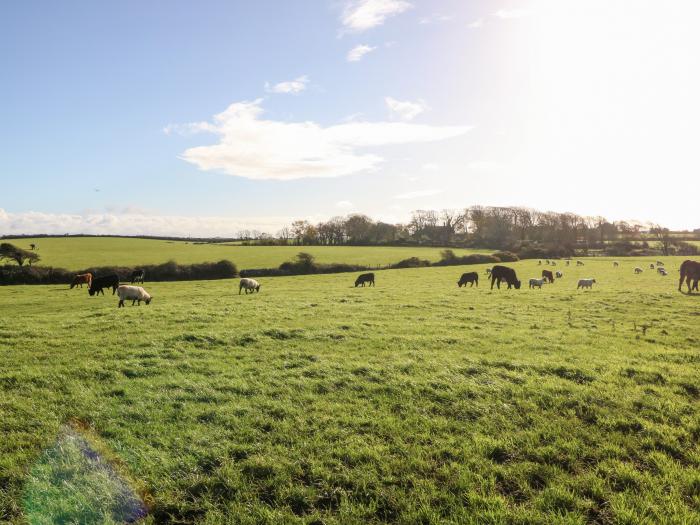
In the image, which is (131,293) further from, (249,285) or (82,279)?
(82,279)

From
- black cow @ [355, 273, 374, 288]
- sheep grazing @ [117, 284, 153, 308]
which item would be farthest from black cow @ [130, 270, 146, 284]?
black cow @ [355, 273, 374, 288]

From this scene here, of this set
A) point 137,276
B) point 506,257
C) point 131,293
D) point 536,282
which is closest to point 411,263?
point 506,257

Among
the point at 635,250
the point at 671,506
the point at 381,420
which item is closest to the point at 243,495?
the point at 381,420

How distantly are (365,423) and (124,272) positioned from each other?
164ft

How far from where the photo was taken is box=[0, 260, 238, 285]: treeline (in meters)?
43.2

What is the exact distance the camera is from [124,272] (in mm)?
47562

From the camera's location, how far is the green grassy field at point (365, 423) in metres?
4.73

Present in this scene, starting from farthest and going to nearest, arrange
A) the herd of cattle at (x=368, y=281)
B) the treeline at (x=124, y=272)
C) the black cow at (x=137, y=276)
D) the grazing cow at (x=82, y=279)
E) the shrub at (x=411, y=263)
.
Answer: the shrub at (x=411, y=263) → the black cow at (x=137, y=276) → the treeline at (x=124, y=272) → the grazing cow at (x=82, y=279) → the herd of cattle at (x=368, y=281)

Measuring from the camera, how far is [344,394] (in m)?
7.86

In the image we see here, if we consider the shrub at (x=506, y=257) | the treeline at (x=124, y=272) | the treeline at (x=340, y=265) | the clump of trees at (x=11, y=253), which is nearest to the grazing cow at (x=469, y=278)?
the treeline at (x=340, y=265)

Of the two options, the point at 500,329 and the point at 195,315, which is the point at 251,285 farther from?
the point at 500,329

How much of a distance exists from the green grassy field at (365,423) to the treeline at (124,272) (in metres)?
37.4

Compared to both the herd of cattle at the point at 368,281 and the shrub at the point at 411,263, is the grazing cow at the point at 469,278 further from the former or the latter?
the shrub at the point at 411,263

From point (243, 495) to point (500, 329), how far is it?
11859 millimetres
